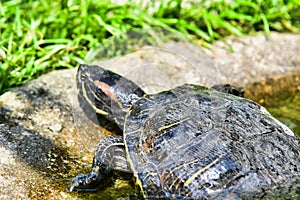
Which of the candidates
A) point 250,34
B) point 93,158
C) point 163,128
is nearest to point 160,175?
point 163,128

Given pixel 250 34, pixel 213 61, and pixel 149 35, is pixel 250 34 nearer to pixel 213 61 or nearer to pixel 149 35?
pixel 213 61

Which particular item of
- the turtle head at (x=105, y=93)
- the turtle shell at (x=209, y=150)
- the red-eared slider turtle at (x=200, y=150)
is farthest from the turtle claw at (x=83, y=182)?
the turtle head at (x=105, y=93)

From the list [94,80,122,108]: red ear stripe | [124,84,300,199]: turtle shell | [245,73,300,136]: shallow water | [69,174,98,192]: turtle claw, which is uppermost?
[124,84,300,199]: turtle shell

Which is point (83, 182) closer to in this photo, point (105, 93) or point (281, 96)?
point (105, 93)

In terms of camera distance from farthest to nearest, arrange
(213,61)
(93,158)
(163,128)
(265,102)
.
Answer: (213,61) → (265,102) → (93,158) → (163,128)

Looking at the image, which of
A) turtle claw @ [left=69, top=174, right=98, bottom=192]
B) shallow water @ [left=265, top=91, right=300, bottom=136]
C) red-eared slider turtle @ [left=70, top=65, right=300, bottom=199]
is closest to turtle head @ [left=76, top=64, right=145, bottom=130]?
red-eared slider turtle @ [left=70, top=65, right=300, bottom=199]

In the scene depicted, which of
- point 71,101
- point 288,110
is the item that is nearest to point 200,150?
point 71,101

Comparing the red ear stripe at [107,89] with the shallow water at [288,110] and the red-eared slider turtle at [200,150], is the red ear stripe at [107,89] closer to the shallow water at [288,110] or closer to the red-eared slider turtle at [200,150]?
the red-eared slider turtle at [200,150]

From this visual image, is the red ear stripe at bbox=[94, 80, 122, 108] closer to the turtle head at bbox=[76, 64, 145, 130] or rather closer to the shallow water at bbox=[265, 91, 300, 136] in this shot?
the turtle head at bbox=[76, 64, 145, 130]
